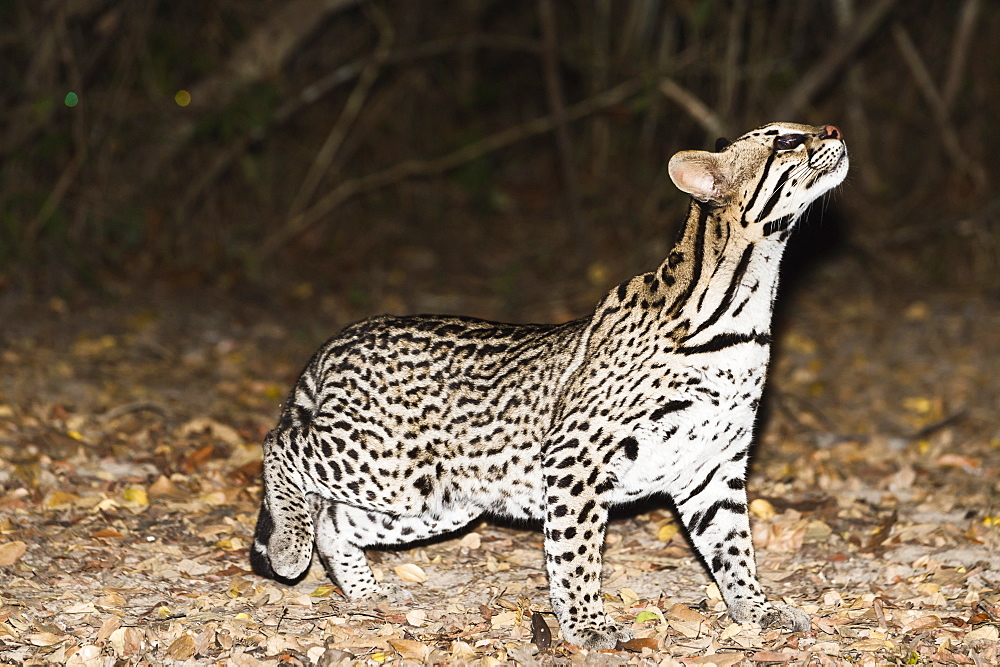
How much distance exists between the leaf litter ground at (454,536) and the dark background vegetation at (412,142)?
131 cm

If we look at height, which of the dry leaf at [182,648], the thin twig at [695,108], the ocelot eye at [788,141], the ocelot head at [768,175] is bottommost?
the dry leaf at [182,648]

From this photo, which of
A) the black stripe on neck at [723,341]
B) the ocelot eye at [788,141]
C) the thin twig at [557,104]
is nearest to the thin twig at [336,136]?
the thin twig at [557,104]

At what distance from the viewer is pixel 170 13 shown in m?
10.6

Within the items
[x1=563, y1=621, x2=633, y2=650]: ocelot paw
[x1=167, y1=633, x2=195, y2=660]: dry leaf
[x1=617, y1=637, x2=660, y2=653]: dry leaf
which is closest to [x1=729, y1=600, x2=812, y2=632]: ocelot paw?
[x1=617, y1=637, x2=660, y2=653]: dry leaf

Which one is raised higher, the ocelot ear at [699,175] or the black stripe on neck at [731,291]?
the ocelot ear at [699,175]

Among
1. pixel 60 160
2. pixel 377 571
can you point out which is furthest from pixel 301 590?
pixel 60 160

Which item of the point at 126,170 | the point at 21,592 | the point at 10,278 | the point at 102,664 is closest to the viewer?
the point at 102,664

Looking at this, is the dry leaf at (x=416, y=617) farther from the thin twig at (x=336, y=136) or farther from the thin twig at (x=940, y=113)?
the thin twig at (x=940, y=113)

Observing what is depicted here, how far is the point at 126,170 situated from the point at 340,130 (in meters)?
2.09

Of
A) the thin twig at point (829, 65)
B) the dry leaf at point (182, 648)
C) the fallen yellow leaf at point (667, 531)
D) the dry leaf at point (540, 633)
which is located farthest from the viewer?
the thin twig at point (829, 65)

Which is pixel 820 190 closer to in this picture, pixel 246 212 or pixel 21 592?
pixel 21 592

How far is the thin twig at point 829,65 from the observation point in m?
9.79

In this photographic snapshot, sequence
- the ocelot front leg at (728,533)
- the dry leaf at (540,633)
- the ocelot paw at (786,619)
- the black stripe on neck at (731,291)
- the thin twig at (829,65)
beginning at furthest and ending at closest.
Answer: the thin twig at (829,65), the ocelot front leg at (728,533), the ocelot paw at (786,619), the dry leaf at (540,633), the black stripe on neck at (731,291)

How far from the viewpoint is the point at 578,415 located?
4.61 m
